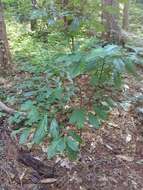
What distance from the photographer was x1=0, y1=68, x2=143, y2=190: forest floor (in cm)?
324

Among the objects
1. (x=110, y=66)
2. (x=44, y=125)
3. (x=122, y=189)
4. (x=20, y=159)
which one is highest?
(x=110, y=66)

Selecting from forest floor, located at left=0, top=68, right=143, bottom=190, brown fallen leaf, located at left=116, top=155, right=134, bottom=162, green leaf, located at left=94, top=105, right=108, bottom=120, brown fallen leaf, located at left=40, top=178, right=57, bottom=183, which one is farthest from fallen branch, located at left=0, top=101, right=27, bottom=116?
green leaf, located at left=94, top=105, right=108, bottom=120

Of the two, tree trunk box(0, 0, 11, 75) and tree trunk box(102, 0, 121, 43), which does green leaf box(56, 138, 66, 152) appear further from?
tree trunk box(102, 0, 121, 43)

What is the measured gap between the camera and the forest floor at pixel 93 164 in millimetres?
3242

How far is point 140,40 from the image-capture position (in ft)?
22.5

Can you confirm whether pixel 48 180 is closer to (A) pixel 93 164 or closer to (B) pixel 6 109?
(A) pixel 93 164

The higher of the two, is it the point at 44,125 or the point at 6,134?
the point at 44,125

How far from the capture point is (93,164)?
3496 millimetres

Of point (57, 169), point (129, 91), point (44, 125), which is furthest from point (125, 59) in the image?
point (129, 91)

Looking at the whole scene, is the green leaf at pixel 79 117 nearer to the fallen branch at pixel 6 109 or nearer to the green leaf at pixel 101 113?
the green leaf at pixel 101 113

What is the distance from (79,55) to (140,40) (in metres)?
4.79

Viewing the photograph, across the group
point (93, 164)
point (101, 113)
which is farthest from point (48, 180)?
point (101, 113)

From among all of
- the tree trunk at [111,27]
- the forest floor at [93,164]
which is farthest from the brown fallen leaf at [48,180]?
the tree trunk at [111,27]

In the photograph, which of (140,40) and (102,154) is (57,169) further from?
(140,40)
